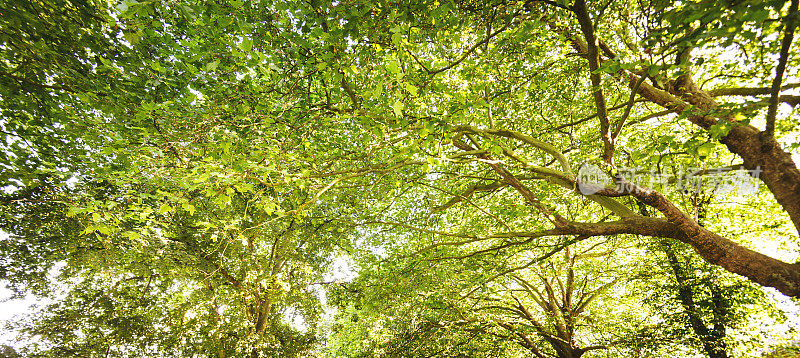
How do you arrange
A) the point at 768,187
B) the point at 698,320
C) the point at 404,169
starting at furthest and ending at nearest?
the point at 698,320
the point at 404,169
the point at 768,187

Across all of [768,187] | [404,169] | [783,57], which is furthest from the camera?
[404,169]

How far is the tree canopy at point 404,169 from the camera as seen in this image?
3.74 meters

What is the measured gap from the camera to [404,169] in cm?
645

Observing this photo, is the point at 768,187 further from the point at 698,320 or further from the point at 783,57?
the point at 698,320

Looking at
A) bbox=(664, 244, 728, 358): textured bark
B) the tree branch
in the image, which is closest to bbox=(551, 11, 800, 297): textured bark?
the tree branch

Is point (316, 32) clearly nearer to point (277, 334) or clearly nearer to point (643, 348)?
point (643, 348)

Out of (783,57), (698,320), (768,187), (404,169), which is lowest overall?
(698,320)

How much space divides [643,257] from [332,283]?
465 inches

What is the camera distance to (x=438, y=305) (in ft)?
25.0

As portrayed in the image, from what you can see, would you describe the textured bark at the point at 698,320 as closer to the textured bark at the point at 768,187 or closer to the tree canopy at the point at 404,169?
the tree canopy at the point at 404,169

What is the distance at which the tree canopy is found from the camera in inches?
147

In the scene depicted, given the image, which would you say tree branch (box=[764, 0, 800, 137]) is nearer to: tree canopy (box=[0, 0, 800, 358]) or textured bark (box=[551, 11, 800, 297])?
tree canopy (box=[0, 0, 800, 358])

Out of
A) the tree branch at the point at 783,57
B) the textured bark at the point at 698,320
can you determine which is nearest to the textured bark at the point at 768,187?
the tree branch at the point at 783,57

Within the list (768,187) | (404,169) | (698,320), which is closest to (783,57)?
(768,187)
